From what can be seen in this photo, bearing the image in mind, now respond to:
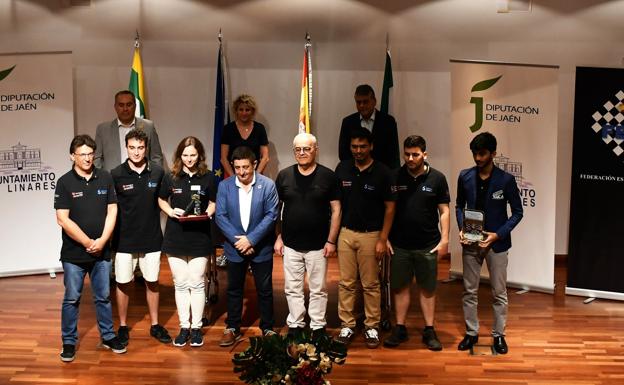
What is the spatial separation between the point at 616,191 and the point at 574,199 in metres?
0.34

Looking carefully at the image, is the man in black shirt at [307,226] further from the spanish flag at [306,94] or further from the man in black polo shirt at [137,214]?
the spanish flag at [306,94]

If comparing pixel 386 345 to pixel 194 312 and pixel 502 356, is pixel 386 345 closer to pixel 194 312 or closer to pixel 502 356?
pixel 502 356

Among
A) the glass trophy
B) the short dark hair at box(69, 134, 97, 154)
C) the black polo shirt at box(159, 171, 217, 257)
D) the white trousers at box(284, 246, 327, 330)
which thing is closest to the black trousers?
the white trousers at box(284, 246, 327, 330)

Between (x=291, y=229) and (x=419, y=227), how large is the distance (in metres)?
0.89

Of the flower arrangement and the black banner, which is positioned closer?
the flower arrangement

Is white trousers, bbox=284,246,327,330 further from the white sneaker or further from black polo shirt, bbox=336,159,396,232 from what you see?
black polo shirt, bbox=336,159,396,232

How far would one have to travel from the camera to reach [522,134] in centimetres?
758

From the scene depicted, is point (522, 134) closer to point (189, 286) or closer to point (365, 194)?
point (365, 194)

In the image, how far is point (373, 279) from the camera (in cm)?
649

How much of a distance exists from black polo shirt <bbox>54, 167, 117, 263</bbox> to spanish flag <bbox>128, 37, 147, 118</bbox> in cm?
226

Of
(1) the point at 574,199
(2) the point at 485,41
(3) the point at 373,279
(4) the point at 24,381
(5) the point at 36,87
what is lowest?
(4) the point at 24,381

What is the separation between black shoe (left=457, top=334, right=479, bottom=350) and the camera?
253 inches

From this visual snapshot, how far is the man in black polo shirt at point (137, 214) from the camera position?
6352 mm

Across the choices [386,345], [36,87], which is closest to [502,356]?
[386,345]
